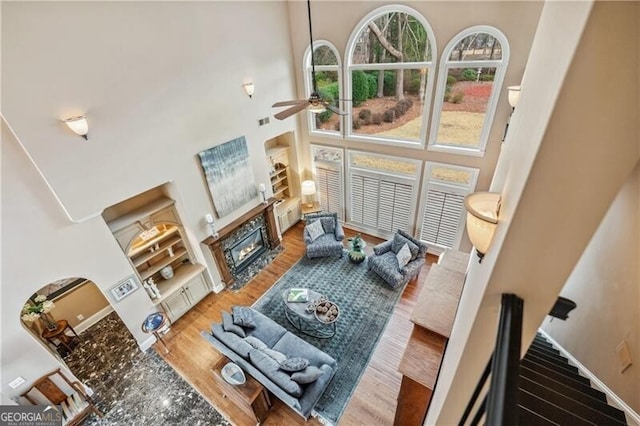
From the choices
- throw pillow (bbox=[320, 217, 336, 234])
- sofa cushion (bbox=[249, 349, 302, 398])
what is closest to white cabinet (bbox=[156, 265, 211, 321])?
sofa cushion (bbox=[249, 349, 302, 398])

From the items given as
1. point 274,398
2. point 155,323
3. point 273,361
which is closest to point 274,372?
point 273,361

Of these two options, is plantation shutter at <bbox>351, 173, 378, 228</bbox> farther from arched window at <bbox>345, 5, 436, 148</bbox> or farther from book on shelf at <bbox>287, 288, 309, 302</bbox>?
book on shelf at <bbox>287, 288, 309, 302</bbox>

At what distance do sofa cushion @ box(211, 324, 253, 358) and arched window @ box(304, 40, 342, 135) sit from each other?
4.80 metres

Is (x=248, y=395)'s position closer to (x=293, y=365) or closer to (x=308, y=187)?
(x=293, y=365)

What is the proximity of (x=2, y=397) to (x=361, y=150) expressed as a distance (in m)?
7.01

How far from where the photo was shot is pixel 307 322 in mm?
5152

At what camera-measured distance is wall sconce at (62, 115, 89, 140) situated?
344cm

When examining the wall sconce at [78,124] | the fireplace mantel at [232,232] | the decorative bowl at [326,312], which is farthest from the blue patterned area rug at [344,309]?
the wall sconce at [78,124]

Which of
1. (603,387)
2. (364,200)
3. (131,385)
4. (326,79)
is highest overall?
(326,79)

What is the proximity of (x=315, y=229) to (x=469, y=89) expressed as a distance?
4287mm

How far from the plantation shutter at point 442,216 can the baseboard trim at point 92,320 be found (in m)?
7.21

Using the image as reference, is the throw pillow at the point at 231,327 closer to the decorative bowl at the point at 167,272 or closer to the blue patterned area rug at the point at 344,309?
the blue patterned area rug at the point at 344,309

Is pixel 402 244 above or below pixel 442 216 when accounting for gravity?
below

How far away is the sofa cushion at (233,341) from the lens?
4.06m
